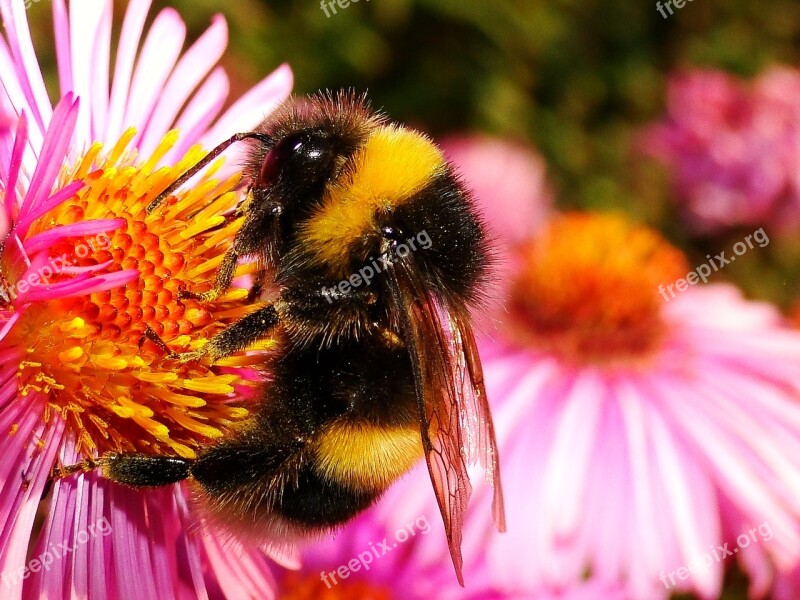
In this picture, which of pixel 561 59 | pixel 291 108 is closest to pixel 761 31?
pixel 561 59

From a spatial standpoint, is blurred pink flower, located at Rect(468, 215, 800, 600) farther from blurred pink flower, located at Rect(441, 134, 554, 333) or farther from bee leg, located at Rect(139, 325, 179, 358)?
bee leg, located at Rect(139, 325, 179, 358)

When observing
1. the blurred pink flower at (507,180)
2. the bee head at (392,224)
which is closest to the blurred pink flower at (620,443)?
the blurred pink flower at (507,180)

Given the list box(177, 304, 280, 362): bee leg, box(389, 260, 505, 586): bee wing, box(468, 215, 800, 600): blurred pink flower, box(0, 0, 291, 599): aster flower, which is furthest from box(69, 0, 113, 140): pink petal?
box(468, 215, 800, 600): blurred pink flower

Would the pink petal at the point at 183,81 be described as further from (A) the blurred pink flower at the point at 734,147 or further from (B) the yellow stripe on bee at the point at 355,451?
(A) the blurred pink flower at the point at 734,147

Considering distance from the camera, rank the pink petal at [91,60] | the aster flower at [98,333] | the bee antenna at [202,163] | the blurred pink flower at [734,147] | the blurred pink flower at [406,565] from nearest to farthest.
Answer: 1. the aster flower at [98,333]
2. the bee antenna at [202,163]
3. the pink petal at [91,60]
4. the blurred pink flower at [406,565]
5. the blurred pink flower at [734,147]

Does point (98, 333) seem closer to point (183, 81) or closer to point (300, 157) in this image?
point (300, 157)

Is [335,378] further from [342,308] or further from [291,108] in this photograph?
[291,108]
